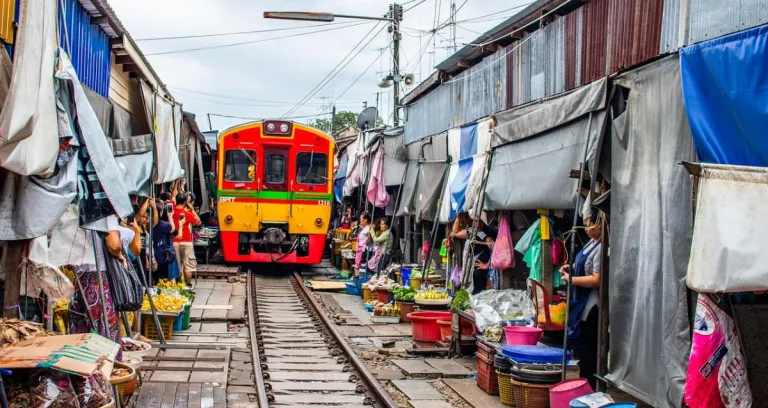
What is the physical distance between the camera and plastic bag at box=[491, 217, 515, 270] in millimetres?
10320

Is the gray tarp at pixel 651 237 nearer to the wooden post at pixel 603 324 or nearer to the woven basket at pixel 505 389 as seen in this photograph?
the wooden post at pixel 603 324

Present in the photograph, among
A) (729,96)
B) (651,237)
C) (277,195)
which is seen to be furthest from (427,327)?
(277,195)

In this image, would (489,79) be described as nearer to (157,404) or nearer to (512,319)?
(512,319)

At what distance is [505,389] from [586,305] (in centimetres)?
114

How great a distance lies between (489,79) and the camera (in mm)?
12320

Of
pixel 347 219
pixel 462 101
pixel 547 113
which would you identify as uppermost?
pixel 462 101

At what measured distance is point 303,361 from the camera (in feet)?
35.4

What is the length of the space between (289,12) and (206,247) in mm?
7771

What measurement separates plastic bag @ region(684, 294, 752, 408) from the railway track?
3236mm

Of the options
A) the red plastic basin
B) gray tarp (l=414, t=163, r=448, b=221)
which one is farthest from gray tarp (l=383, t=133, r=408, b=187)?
the red plastic basin

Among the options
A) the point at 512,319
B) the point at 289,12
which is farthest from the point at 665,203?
the point at 289,12

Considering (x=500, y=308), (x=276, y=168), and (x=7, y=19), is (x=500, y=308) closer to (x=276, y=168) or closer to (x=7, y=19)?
(x=7, y=19)

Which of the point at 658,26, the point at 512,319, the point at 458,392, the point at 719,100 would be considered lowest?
the point at 458,392

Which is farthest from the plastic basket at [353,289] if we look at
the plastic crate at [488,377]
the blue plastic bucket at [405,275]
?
the plastic crate at [488,377]
